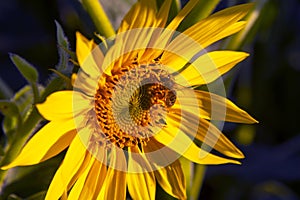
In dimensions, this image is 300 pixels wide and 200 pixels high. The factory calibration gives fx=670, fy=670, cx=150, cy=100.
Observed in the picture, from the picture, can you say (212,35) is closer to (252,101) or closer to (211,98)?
(211,98)

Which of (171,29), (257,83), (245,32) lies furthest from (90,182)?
(257,83)

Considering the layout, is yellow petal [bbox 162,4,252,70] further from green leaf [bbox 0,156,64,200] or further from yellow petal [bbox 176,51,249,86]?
green leaf [bbox 0,156,64,200]

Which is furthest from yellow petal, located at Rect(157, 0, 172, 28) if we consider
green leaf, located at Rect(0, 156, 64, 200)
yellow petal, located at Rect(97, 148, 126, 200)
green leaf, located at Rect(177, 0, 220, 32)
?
green leaf, located at Rect(0, 156, 64, 200)

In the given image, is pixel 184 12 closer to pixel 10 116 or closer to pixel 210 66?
pixel 210 66

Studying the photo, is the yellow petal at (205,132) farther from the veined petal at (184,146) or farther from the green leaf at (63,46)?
the green leaf at (63,46)

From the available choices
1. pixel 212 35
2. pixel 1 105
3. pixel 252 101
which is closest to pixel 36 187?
pixel 1 105
